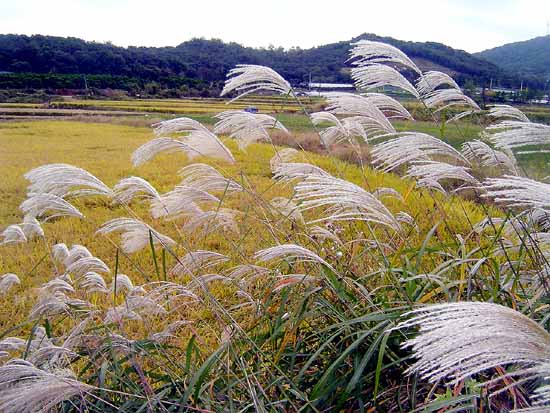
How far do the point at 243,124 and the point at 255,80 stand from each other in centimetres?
21

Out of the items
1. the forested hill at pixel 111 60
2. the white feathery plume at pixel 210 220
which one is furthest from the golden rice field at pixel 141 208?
the forested hill at pixel 111 60

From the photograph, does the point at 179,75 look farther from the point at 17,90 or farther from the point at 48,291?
the point at 48,291

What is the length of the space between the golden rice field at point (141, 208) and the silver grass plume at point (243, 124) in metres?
0.21

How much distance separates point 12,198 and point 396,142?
24.8 ft

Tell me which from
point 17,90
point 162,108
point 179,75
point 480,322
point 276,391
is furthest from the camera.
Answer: point 179,75

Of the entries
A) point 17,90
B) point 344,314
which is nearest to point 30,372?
point 344,314

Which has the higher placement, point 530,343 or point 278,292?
point 530,343

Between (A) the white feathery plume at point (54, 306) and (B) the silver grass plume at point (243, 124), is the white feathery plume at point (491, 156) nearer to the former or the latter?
(B) the silver grass plume at point (243, 124)

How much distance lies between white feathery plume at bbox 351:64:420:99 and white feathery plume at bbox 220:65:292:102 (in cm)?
30

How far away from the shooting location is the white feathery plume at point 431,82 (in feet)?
7.11

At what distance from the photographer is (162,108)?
31750 mm

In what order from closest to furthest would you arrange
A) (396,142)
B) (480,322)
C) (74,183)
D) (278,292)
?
(480,322), (396,142), (74,183), (278,292)

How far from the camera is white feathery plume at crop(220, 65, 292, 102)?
198cm

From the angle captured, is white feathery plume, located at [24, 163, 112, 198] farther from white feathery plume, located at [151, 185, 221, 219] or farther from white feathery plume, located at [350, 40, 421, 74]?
white feathery plume, located at [350, 40, 421, 74]
